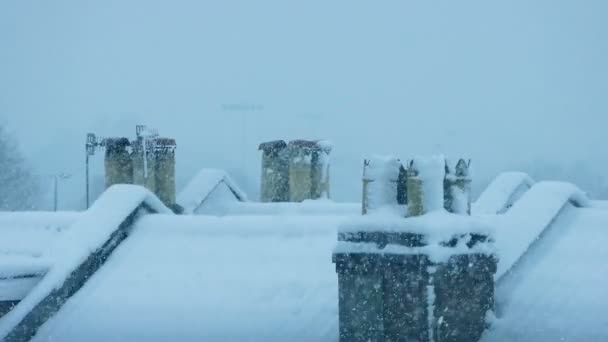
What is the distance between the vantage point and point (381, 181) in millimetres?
7883

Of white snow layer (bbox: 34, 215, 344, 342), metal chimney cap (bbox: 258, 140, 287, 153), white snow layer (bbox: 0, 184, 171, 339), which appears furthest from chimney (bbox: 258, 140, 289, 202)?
white snow layer (bbox: 34, 215, 344, 342)

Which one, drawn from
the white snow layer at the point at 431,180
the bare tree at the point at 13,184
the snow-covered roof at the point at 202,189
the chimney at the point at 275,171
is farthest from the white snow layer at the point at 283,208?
the bare tree at the point at 13,184

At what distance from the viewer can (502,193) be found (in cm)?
1467

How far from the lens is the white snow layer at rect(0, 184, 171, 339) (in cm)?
935

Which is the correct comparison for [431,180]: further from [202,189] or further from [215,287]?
[202,189]

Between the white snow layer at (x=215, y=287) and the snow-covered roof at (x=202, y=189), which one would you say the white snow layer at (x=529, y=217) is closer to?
the white snow layer at (x=215, y=287)

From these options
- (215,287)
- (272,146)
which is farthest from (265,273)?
(272,146)

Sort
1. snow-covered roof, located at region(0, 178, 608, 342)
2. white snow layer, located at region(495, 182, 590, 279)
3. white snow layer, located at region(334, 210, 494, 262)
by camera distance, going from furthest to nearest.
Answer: white snow layer, located at region(495, 182, 590, 279), snow-covered roof, located at region(0, 178, 608, 342), white snow layer, located at region(334, 210, 494, 262)

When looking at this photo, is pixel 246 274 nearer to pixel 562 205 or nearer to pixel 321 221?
pixel 321 221

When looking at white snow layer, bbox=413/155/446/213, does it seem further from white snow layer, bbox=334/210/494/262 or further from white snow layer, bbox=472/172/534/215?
white snow layer, bbox=472/172/534/215

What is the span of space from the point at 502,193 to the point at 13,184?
35.6 metres

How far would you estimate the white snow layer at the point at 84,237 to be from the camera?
935 centimetres

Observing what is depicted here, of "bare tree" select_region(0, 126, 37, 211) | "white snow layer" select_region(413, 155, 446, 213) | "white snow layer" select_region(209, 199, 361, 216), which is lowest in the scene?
"bare tree" select_region(0, 126, 37, 211)

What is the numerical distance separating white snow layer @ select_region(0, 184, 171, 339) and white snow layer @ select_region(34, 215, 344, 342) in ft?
0.90
